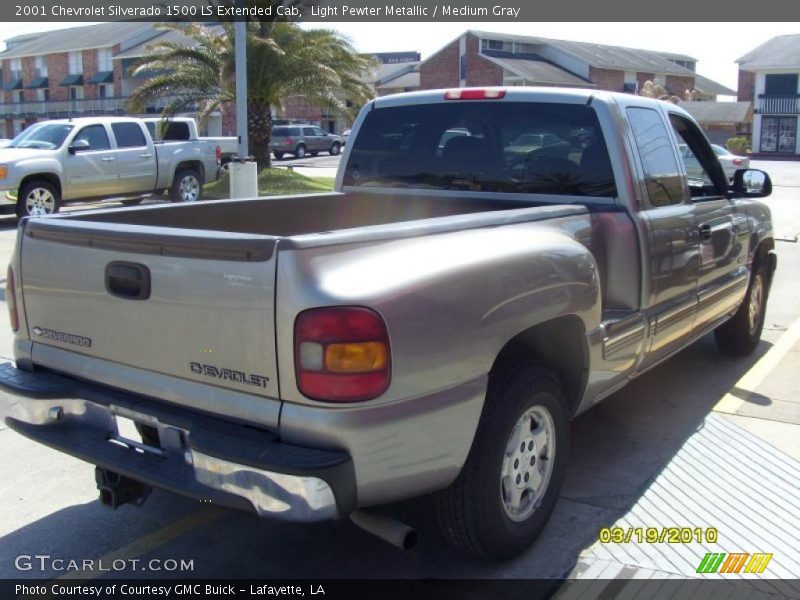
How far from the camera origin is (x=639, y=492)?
168 inches

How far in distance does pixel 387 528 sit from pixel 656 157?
2.87 meters

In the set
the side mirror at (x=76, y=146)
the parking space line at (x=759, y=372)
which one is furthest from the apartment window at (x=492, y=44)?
the parking space line at (x=759, y=372)

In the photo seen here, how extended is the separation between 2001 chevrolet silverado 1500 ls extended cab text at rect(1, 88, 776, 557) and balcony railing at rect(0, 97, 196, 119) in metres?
56.2

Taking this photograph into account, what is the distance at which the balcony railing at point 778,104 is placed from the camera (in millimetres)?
54906

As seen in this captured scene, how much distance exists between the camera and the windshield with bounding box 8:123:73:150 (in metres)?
15.6

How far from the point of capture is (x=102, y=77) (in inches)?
2291

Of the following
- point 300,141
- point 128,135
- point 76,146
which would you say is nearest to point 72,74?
point 300,141

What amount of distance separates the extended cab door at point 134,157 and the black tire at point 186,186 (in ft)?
2.20

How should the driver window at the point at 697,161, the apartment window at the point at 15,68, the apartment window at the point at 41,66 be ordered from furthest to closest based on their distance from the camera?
the apartment window at the point at 15,68, the apartment window at the point at 41,66, the driver window at the point at 697,161

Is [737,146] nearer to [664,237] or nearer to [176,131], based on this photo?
[176,131]

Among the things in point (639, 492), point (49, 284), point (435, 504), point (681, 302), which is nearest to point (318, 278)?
point (435, 504)

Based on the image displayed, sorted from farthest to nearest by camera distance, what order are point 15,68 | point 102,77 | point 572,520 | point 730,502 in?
point 15,68, point 102,77, point 730,502, point 572,520

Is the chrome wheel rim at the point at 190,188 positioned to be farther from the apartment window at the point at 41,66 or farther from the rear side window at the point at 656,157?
the apartment window at the point at 41,66

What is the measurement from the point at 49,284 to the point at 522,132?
→ 8.85ft
